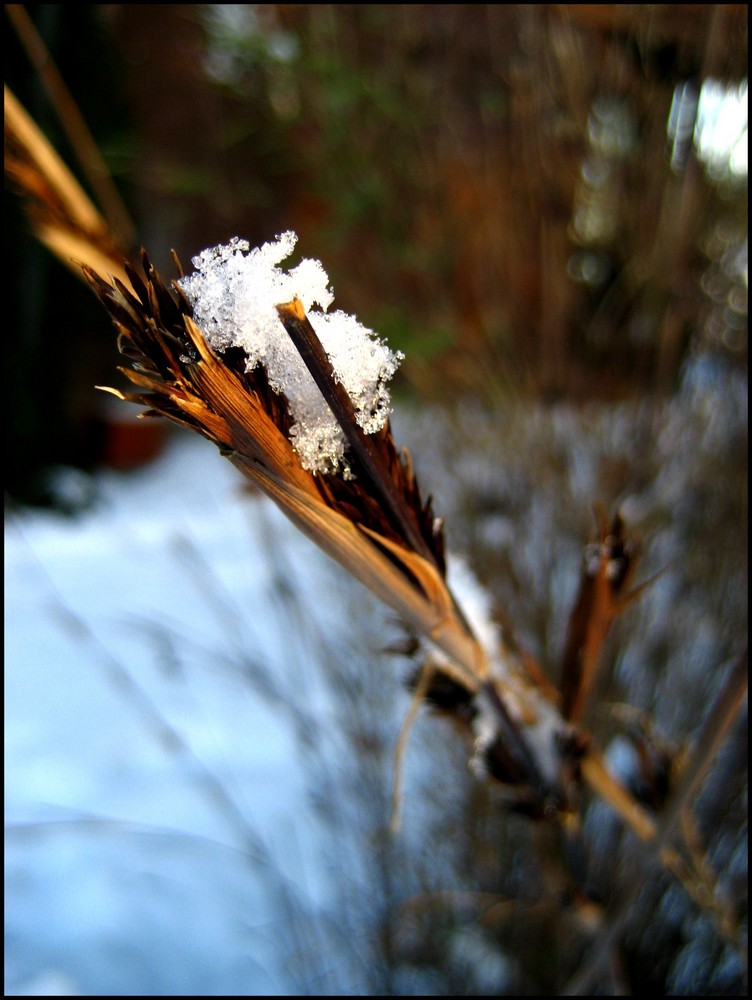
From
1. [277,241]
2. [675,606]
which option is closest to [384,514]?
[277,241]

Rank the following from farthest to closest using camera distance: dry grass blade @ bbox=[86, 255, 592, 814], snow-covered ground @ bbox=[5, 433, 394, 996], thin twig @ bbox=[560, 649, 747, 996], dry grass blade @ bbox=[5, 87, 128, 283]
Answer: snow-covered ground @ bbox=[5, 433, 394, 996] < dry grass blade @ bbox=[5, 87, 128, 283] < thin twig @ bbox=[560, 649, 747, 996] < dry grass blade @ bbox=[86, 255, 592, 814]

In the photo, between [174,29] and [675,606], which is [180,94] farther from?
[675,606]

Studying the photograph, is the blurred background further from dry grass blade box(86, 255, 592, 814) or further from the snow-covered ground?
dry grass blade box(86, 255, 592, 814)

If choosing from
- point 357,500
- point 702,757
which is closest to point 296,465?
point 357,500

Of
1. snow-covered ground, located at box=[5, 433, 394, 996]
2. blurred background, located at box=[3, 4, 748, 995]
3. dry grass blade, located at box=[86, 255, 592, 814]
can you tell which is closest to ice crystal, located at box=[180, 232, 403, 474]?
dry grass blade, located at box=[86, 255, 592, 814]

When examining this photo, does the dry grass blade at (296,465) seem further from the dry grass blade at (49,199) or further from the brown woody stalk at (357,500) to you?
the dry grass blade at (49,199)

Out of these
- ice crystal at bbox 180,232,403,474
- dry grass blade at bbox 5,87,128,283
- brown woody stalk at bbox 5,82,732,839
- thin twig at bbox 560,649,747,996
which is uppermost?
dry grass blade at bbox 5,87,128,283
